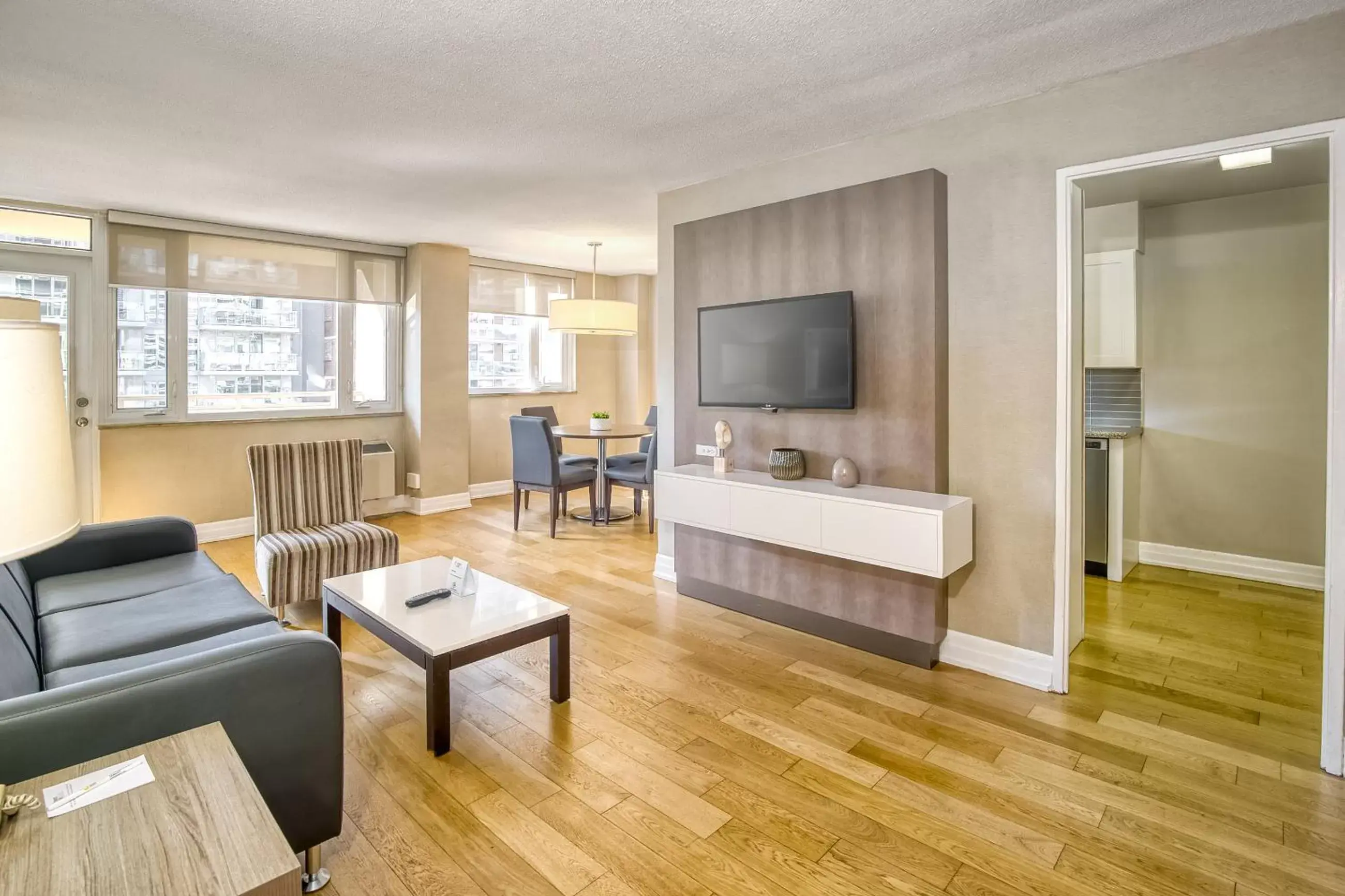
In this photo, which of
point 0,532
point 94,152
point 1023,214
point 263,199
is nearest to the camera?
point 0,532

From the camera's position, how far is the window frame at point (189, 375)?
5.07 metres

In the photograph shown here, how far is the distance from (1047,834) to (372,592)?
8.25ft

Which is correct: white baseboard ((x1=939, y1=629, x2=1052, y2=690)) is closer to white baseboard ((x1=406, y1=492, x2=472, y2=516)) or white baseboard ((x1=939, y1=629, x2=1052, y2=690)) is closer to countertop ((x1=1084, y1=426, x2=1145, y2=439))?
countertop ((x1=1084, y1=426, x2=1145, y2=439))

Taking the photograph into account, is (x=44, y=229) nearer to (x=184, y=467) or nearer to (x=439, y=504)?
(x=184, y=467)

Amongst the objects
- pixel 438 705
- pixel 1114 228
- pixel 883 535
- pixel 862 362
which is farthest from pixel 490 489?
pixel 1114 228

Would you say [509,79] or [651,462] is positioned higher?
[509,79]

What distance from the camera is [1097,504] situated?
14.3 feet

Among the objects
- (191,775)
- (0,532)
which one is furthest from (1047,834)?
(0,532)

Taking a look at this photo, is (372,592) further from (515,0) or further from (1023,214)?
(1023,214)

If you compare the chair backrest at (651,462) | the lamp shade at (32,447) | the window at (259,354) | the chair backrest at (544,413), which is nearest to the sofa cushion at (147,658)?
the lamp shade at (32,447)

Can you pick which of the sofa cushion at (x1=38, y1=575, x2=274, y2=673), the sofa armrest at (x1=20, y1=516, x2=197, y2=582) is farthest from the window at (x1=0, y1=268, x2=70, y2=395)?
the sofa cushion at (x1=38, y1=575, x2=274, y2=673)

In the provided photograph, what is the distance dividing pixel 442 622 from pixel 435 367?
4339 mm

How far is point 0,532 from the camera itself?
0.83 metres

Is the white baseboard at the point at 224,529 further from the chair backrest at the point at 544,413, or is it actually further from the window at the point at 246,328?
the chair backrest at the point at 544,413
